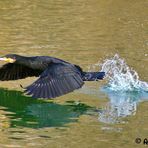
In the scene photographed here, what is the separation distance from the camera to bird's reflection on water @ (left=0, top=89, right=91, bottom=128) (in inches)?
395

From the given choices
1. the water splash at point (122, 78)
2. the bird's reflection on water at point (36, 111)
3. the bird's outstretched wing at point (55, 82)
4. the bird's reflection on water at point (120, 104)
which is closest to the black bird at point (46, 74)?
the bird's outstretched wing at point (55, 82)

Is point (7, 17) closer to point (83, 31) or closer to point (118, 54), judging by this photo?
point (83, 31)

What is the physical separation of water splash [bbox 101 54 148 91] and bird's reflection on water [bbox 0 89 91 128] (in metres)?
1.16

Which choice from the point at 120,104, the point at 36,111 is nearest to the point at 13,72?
the point at 36,111

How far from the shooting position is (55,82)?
999cm

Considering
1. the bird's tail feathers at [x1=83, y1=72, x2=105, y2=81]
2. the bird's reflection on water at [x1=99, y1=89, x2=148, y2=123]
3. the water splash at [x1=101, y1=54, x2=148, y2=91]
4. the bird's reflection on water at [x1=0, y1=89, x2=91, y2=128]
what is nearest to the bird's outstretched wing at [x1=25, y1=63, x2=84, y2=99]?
the bird's tail feathers at [x1=83, y1=72, x2=105, y2=81]

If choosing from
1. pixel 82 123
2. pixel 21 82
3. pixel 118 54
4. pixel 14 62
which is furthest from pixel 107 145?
pixel 118 54

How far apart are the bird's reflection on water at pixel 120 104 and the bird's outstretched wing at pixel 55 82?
629mm

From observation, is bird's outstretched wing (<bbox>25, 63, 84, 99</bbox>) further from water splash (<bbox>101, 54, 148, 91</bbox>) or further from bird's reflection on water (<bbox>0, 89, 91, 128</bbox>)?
water splash (<bbox>101, 54, 148, 91</bbox>)

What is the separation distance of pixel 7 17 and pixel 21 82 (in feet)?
20.2

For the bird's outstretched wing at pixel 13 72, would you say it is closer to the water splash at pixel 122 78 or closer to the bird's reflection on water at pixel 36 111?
the bird's reflection on water at pixel 36 111

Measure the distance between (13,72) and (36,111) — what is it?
1079mm

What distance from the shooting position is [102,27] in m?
17.3

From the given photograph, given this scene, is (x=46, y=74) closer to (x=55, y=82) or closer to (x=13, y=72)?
(x=55, y=82)
